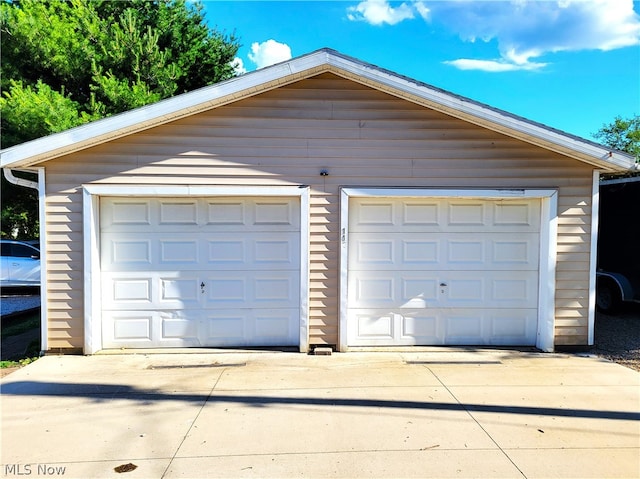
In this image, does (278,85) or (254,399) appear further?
(278,85)

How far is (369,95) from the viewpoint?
18.3 ft

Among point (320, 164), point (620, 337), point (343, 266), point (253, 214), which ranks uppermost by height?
point (320, 164)

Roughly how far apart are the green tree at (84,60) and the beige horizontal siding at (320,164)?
6.02 meters

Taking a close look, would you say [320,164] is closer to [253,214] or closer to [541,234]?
[253,214]

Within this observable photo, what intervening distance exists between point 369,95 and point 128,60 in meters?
8.73

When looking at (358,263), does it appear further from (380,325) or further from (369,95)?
(369,95)

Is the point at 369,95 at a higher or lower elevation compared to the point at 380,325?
higher

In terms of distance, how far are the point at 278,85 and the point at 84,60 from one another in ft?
28.3

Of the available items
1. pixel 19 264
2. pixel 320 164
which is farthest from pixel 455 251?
pixel 19 264

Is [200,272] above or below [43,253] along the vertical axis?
below

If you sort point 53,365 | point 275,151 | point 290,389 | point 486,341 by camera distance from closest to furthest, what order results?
1. point 290,389
2. point 53,365
3. point 275,151
4. point 486,341

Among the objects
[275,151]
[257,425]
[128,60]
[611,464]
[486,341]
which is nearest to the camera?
[611,464]

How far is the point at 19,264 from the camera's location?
10258 mm

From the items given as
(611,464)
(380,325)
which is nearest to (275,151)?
(380,325)
